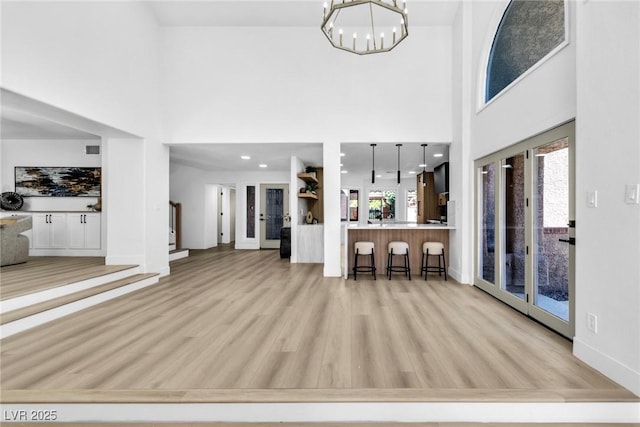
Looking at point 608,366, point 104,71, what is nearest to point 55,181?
point 104,71

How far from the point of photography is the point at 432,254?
5.41 metres

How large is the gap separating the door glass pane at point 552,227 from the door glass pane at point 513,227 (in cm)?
25

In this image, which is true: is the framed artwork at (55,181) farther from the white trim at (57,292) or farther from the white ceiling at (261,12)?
the white ceiling at (261,12)

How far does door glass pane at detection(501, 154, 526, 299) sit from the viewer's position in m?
3.63

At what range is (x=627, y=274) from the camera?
80.0 inches

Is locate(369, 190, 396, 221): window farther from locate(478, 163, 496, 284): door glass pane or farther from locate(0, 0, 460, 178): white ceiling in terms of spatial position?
locate(478, 163, 496, 284): door glass pane

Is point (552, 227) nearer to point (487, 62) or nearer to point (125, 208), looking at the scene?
point (487, 62)

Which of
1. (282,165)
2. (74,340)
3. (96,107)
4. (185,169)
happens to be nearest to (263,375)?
(74,340)

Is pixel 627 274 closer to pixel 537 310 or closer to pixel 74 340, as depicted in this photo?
pixel 537 310

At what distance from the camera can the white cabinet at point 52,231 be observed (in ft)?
21.4

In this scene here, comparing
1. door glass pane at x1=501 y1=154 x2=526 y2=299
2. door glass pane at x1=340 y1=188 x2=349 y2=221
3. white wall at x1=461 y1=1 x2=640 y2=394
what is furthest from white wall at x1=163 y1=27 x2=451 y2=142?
door glass pane at x1=340 y1=188 x2=349 y2=221

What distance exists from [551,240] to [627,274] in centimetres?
118

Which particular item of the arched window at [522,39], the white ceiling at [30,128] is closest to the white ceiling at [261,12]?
the arched window at [522,39]

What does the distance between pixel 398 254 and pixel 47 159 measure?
797 centimetres
